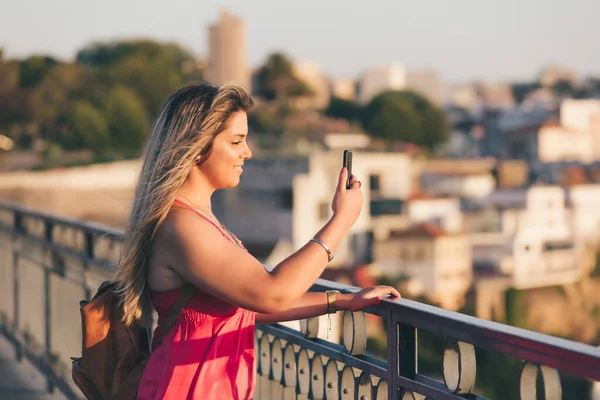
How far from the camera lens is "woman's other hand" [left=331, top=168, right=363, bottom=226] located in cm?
224

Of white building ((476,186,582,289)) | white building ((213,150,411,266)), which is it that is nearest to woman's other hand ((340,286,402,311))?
white building ((213,150,411,266))

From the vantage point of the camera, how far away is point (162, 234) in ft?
7.29

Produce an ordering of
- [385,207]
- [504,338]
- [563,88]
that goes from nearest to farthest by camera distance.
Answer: [504,338]
[385,207]
[563,88]

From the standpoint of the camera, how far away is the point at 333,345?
9.05ft

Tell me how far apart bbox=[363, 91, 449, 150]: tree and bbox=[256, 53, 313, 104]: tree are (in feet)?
26.7

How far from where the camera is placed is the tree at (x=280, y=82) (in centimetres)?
10131

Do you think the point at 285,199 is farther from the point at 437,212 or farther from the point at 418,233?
the point at 437,212

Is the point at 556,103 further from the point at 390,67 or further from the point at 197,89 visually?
the point at 197,89

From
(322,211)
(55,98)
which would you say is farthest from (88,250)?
(55,98)

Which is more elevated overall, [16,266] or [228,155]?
[228,155]

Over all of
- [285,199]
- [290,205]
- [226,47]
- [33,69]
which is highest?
[226,47]

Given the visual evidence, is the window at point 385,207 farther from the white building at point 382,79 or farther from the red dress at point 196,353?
the white building at point 382,79

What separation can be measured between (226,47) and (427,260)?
49.4m

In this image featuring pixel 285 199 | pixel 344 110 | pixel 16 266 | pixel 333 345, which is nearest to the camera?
pixel 333 345
